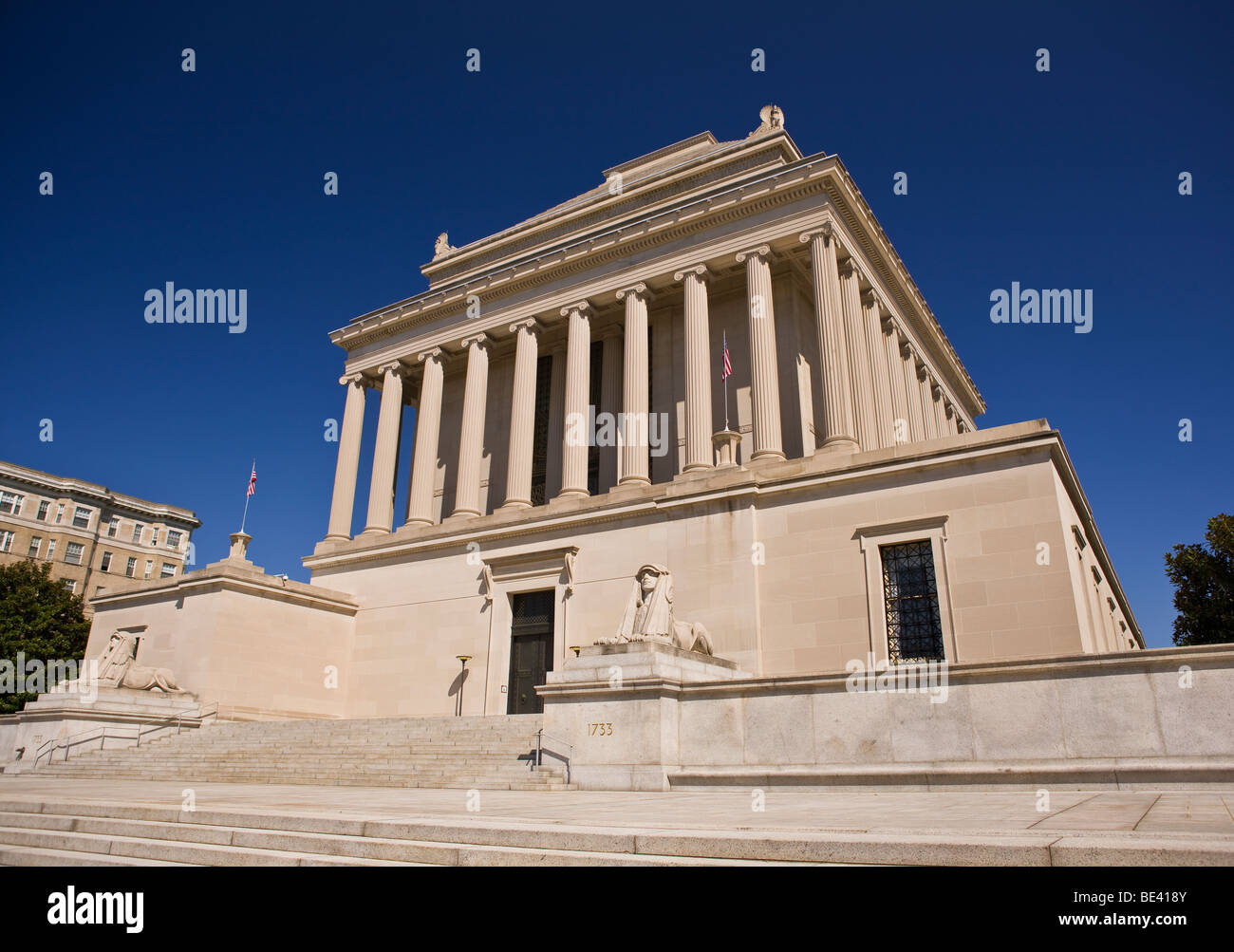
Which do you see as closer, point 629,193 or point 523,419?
point 523,419

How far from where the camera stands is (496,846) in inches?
238

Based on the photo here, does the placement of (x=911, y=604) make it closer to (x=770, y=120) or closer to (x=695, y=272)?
(x=695, y=272)

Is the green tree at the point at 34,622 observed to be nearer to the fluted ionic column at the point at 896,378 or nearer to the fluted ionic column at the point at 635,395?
the fluted ionic column at the point at 635,395

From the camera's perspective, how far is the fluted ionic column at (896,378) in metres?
36.2

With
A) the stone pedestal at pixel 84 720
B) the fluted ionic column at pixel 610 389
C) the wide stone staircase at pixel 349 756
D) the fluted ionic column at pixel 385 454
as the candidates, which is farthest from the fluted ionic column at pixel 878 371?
the stone pedestal at pixel 84 720

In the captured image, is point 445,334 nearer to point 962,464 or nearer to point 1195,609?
point 962,464

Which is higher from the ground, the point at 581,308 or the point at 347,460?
the point at 581,308

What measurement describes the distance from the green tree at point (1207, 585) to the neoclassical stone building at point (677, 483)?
5.28 metres

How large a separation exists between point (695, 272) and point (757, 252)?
2.65m

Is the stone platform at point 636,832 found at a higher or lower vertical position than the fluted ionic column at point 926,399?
lower

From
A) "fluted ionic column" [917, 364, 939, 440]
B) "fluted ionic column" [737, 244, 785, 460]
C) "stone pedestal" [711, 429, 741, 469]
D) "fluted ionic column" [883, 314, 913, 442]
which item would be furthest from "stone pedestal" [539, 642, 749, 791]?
"fluted ionic column" [917, 364, 939, 440]

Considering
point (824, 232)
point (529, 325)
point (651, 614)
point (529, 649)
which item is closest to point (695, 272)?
point (824, 232)

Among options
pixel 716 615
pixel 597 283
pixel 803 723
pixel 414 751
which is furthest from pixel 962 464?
pixel 597 283

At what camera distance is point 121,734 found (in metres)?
25.5
